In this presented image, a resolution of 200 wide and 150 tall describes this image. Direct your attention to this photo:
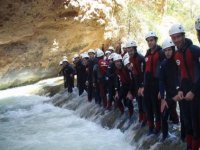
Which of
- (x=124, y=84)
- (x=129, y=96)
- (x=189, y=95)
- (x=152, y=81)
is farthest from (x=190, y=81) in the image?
(x=124, y=84)

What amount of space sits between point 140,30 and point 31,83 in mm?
8472

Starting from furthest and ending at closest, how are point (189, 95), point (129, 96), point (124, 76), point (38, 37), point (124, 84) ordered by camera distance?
point (38, 37)
point (124, 84)
point (124, 76)
point (129, 96)
point (189, 95)

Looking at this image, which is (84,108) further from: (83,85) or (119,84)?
(119,84)

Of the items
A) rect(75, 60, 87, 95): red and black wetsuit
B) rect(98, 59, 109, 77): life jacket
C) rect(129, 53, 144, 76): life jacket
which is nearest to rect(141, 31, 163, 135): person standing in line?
rect(129, 53, 144, 76): life jacket

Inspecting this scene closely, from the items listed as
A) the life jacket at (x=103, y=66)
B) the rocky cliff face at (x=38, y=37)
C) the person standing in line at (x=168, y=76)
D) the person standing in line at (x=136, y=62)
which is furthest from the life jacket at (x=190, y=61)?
the rocky cliff face at (x=38, y=37)

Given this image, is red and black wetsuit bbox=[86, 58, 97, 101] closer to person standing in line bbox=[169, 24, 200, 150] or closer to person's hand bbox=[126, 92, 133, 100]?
person's hand bbox=[126, 92, 133, 100]

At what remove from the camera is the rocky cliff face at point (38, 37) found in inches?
698

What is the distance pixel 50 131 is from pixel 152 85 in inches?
206

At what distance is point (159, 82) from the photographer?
6.60 metres

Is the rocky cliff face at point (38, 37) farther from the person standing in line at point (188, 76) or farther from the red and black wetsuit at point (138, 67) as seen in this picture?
the person standing in line at point (188, 76)

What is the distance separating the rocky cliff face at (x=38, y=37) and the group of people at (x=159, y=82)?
6.99 meters

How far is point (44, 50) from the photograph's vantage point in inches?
905

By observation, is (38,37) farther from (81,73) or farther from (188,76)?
(188,76)

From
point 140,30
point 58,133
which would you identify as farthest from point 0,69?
point 58,133
